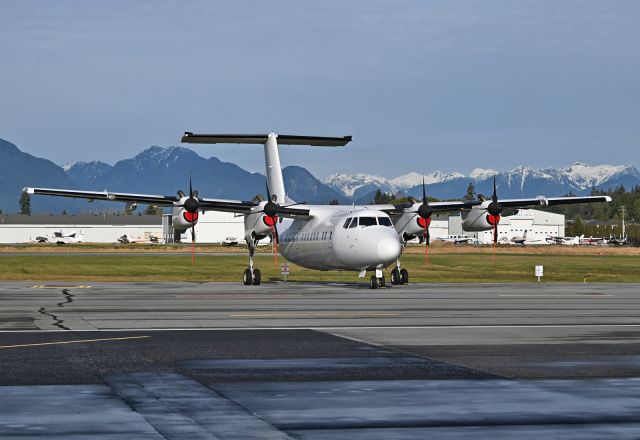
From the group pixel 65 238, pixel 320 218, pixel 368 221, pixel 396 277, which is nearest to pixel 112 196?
pixel 320 218

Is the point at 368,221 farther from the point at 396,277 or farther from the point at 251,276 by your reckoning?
the point at 251,276

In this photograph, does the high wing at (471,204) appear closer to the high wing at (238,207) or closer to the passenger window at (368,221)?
the high wing at (238,207)

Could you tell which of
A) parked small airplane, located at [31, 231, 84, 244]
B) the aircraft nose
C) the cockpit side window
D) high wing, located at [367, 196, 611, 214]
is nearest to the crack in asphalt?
the aircraft nose

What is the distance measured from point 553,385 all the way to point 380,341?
6.07 m

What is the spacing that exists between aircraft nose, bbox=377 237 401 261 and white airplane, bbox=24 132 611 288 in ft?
0.28

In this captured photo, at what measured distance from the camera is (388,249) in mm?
38406

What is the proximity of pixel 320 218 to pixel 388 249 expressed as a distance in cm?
714

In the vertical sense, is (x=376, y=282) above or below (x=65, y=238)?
below

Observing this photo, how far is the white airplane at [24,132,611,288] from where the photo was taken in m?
40.3

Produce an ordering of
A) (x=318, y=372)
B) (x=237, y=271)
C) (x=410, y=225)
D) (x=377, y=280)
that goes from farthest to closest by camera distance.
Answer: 1. (x=237, y=271)
2. (x=410, y=225)
3. (x=377, y=280)
4. (x=318, y=372)

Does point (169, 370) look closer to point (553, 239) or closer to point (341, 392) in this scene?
point (341, 392)

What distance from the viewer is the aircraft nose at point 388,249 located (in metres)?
38.4

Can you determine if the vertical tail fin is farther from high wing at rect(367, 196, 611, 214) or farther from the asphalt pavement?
the asphalt pavement

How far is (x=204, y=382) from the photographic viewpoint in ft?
43.4
